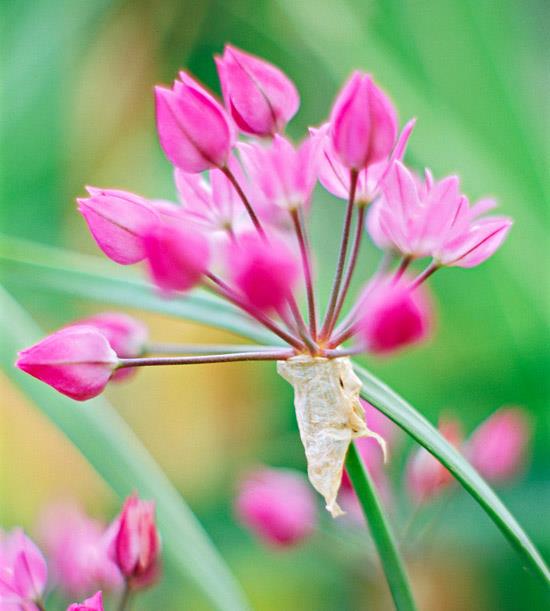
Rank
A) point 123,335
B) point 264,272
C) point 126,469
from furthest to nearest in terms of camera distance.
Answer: point 126,469, point 123,335, point 264,272

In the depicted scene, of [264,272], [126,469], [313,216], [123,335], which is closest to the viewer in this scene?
[264,272]

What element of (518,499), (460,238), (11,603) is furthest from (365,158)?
(518,499)

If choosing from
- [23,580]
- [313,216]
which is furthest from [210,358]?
[313,216]

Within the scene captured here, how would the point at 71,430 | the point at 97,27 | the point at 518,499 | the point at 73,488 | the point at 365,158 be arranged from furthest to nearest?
the point at 97,27, the point at 73,488, the point at 518,499, the point at 71,430, the point at 365,158

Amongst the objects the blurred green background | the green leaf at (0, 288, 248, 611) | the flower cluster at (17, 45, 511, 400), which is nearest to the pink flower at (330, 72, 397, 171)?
the flower cluster at (17, 45, 511, 400)

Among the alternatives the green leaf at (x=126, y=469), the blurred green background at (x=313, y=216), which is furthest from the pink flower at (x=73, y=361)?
the blurred green background at (x=313, y=216)

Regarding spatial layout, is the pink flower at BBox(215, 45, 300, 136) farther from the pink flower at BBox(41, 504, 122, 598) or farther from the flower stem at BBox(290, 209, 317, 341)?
the pink flower at BBox(41, 504, 122, 598)

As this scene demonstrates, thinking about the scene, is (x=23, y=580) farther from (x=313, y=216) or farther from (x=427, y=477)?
(x=313, y=216)

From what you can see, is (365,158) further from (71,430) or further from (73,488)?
(73,488)
